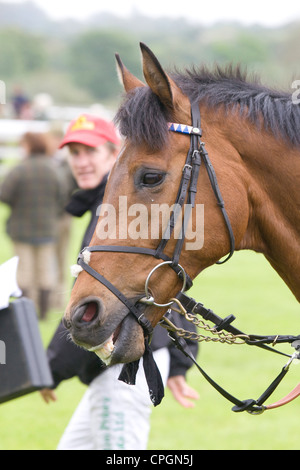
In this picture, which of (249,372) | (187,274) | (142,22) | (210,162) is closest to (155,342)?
(187,274)

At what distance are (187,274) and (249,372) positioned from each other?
509 centimetres

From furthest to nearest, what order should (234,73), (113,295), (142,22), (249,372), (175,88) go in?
(142,22), (249,372), (234,73), (175,88), (113,295)

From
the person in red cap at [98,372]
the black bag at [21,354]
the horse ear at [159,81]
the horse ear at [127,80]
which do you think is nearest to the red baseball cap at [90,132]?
the person in red cap at [98,372]

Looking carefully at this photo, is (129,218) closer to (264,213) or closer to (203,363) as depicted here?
(264,213)

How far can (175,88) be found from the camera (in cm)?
293

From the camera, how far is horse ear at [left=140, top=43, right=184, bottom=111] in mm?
2764

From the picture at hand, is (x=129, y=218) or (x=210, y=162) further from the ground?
(x=210, y=162)

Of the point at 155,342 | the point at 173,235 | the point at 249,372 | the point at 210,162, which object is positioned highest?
the point at 210,162

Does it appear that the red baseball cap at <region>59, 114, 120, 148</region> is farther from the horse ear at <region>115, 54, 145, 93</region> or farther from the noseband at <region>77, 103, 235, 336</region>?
the noseband at <region>77, 103, 235, 336</region>

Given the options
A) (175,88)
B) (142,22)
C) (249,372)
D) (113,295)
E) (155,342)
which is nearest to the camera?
(113,295)

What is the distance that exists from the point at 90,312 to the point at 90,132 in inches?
72.6

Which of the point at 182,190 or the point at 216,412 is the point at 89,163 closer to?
the point at 182,190

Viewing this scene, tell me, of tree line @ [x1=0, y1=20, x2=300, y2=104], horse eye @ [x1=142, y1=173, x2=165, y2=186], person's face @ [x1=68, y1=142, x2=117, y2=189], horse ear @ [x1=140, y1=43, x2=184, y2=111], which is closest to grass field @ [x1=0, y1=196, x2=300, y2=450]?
person's face @ [x1=68, y1=142, x2=117, y2=189]

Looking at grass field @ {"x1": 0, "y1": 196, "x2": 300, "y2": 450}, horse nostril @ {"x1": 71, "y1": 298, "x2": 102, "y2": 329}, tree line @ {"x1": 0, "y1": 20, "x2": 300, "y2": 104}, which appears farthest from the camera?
tree line @ {"x1": 0, "y1": 20, "x2": 300, "y2": 104}
